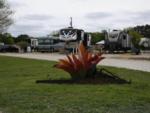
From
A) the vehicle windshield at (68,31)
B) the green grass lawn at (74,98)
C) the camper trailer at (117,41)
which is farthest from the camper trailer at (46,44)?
the green grass lawn at (74,98)

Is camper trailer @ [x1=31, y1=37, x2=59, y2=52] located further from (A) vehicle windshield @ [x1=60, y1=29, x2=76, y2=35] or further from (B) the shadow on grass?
(B) the shadow on grass

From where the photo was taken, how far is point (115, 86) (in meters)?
15.7

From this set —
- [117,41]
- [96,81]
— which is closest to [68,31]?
→ [117,41]

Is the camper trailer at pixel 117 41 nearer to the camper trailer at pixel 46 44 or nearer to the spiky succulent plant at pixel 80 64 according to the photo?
the camper trailer at pixel 46 44

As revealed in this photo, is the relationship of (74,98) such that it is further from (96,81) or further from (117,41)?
(117,41)

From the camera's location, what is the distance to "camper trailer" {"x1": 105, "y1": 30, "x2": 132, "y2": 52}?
64875 millimetres

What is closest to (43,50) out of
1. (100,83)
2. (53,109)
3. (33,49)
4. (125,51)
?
(33,49)

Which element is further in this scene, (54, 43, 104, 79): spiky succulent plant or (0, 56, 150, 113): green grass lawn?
(54, 43, 104, 79): spiky succulent plant

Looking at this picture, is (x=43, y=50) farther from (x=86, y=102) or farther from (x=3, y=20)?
(x=86, y=102)

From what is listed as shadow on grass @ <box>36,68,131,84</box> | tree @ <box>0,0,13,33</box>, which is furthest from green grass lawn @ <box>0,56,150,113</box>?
tree @ <box>0,0,13,33</box>

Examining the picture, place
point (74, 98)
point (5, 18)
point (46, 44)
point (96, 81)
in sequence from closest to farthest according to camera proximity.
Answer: point (74, 98)
point (96, 81)
point (5, 18)
point (46, 44)

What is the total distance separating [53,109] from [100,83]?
5406mm

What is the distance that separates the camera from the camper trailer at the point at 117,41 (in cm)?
6488

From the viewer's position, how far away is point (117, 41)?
212 feet
